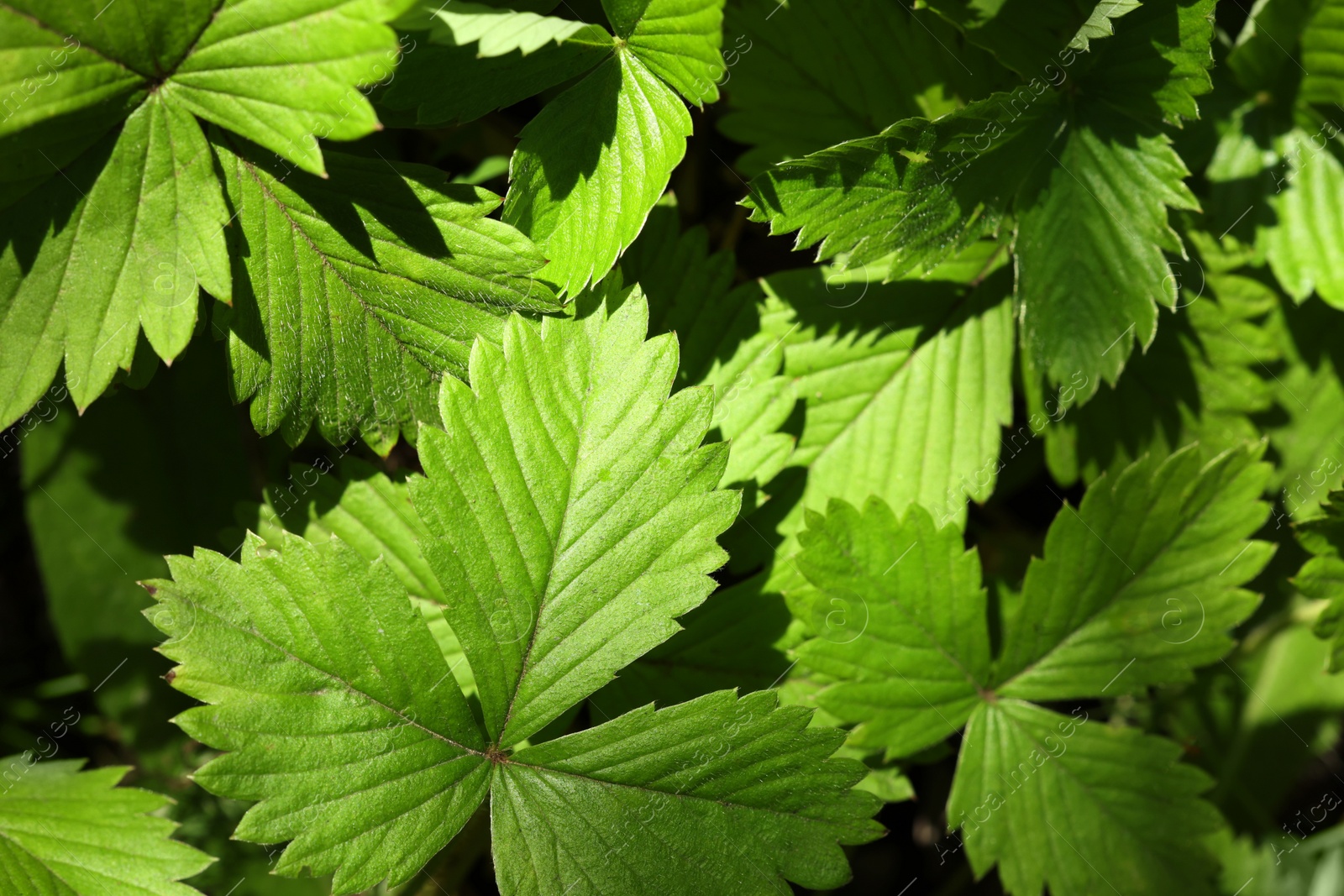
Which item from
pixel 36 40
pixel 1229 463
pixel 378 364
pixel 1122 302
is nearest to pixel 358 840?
pixel 378 364

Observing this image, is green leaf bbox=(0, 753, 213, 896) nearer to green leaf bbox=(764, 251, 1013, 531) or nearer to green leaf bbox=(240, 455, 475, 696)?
green leaf bbox=(240, 455, 475, 696)

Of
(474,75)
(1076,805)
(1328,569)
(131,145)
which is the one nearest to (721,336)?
(474,75)

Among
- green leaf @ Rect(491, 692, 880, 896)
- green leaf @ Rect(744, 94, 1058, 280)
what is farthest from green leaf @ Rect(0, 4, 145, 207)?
green leaf @ Rect(491, 692, 880, 896)

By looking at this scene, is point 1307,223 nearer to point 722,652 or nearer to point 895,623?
point 895,623

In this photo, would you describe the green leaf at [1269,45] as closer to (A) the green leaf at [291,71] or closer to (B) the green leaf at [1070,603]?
(B) the green leaf at [1070,603]

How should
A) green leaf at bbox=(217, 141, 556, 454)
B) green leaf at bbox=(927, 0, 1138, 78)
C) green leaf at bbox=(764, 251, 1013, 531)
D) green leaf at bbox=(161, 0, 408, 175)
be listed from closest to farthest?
green leaf at bbox=(161, 0, 408, 175) < green leaf at bbox=(217, 141, 556, 454) < green leaf at bbox=(927, 0, 1138, 78) < green leaf at bbox=(764, 251, 1013, 531)

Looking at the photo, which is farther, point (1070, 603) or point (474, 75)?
point (1070, 603)

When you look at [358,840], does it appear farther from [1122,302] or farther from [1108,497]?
[1122,302]

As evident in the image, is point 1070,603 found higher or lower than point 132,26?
lower
